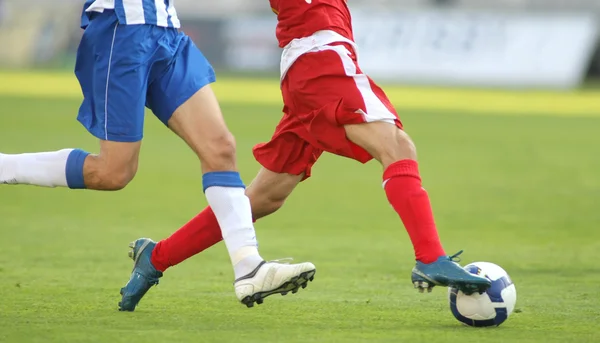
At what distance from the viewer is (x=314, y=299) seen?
20.2ft

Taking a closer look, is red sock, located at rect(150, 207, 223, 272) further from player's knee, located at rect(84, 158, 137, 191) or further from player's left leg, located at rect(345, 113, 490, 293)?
player's left leg, located at rect(345, 113, 490, 293)

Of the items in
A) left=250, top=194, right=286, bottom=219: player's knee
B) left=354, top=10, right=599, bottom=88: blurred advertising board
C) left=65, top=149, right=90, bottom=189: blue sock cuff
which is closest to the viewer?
left=65, top=149, right=90, bottom=189: blue sock cuff

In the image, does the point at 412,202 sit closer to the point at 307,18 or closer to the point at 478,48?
the point at 307,18

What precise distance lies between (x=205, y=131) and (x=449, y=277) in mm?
1377

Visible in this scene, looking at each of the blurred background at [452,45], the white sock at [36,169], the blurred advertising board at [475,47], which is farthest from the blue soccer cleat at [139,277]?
the blurred background at [452,45]

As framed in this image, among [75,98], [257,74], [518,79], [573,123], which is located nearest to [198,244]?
[573,123]

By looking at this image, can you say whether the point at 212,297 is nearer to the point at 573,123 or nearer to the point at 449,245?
the point at 449,245

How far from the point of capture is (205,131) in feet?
18.3

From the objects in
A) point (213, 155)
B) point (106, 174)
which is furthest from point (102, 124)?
point (213, 155)

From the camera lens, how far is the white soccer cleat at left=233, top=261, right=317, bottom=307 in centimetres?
541

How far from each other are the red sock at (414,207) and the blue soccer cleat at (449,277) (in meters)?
0.05

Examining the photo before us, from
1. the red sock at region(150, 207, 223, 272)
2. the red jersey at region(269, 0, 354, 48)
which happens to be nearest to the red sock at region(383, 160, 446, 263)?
the red jersey at region(269, 0, 354, 48)

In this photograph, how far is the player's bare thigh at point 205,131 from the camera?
5.58 meters

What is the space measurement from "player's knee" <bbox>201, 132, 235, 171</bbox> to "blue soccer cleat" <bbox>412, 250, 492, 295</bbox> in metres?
1.11
